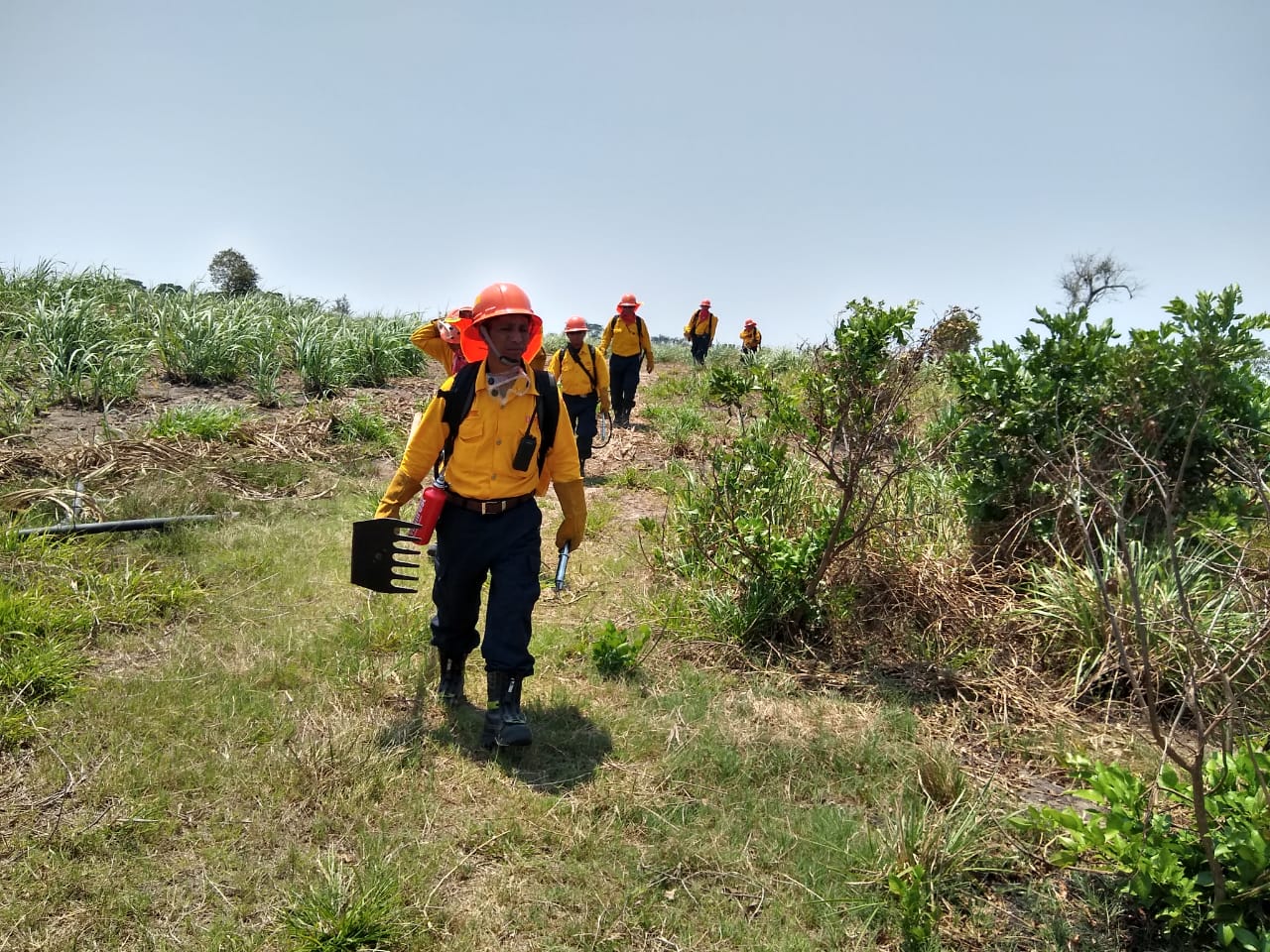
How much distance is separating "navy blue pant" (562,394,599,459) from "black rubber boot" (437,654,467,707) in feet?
14.8

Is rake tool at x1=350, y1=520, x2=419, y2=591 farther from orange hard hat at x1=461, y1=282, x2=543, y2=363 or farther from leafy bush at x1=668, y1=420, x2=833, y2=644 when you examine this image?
leafy bush at x1=668, y1=420, x2=833, y2=644

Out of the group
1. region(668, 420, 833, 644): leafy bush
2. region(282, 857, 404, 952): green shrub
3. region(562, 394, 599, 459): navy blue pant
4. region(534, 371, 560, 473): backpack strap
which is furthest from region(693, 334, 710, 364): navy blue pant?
region(282, 857, 404, 952): green shrub

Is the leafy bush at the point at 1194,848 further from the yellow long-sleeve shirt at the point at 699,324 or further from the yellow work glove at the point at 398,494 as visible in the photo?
the yellow long-sleeve shirt at the point at 699,324

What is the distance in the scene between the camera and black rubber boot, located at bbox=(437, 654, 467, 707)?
3.71 meters

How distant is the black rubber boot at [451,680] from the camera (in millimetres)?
3709

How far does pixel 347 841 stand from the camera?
2699 millimetres

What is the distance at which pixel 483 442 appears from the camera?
3336 millimetres

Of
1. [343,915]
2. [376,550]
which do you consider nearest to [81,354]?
[376,550]

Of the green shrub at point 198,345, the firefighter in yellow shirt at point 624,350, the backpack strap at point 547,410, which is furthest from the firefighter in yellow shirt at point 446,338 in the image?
the firefighter in yellow shirt at point 624,350

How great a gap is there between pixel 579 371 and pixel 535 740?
16.9ft

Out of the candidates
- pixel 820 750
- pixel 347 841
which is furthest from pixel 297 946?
pixel 820 750

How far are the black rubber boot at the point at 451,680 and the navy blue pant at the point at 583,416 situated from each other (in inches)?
177

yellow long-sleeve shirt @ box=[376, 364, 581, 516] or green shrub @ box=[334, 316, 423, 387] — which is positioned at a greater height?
green shrub @ box=[334, 316, 423, 387]

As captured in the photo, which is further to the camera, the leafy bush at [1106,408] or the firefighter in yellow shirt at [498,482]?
the leafy bush at [1106,408]
